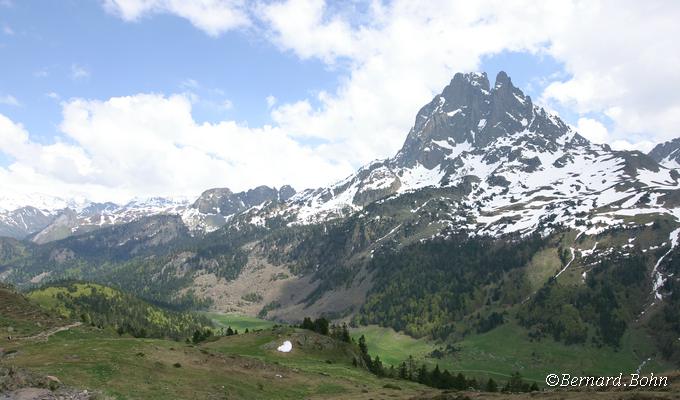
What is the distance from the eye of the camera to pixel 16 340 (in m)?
79.6

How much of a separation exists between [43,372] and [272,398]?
81.1ft

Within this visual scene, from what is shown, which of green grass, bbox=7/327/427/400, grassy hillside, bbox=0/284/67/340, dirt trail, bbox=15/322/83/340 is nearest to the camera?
green grass, bbox=7/327/427/400

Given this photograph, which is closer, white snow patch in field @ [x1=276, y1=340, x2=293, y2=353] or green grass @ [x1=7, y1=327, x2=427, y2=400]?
green grass @ [x1=7, y1=327, x2=427, y2=400]

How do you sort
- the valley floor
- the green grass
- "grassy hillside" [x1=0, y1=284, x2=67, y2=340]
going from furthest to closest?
1. "grassy hillside" [x1=0, y1=284, x2=67, y2=340]
2. the green grass
3. the valley floor

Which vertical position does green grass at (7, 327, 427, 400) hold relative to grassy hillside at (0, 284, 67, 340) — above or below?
below

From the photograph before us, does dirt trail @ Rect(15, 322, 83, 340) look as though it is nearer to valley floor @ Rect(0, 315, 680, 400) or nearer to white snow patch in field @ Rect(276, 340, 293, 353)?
valley floor @ Rect(0, 315, 680, 400)

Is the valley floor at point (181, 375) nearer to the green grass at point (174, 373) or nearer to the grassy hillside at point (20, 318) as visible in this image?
the green grass at point (174, 373)

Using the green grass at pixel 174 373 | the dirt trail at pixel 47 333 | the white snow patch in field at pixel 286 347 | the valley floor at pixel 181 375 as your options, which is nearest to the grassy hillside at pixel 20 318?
the dirt trail at pixel 47 333

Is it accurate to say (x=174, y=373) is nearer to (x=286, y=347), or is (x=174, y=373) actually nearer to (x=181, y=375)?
(x=181, y=375)

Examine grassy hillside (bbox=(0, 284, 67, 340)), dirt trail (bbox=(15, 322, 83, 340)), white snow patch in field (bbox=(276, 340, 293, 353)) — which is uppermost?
grassy hillside (bbox=(0, 284, 67, 340))

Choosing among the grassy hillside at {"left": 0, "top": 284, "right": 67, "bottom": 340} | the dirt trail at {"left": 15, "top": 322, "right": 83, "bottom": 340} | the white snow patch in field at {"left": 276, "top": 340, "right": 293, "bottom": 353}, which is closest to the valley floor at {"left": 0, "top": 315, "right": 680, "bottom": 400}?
the dirt trail at {"left": 15, "top": 322, "right": 83, "bottom": 340}

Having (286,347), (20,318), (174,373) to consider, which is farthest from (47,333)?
(286,347)

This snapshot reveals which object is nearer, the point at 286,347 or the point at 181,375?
the point at 181,375

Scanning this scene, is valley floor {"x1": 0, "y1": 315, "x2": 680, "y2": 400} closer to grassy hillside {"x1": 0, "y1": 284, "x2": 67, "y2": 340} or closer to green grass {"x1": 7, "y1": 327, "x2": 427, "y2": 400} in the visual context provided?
green grass {"x1": 7, "y1": 327, "x2": 427, "y2": 400}
